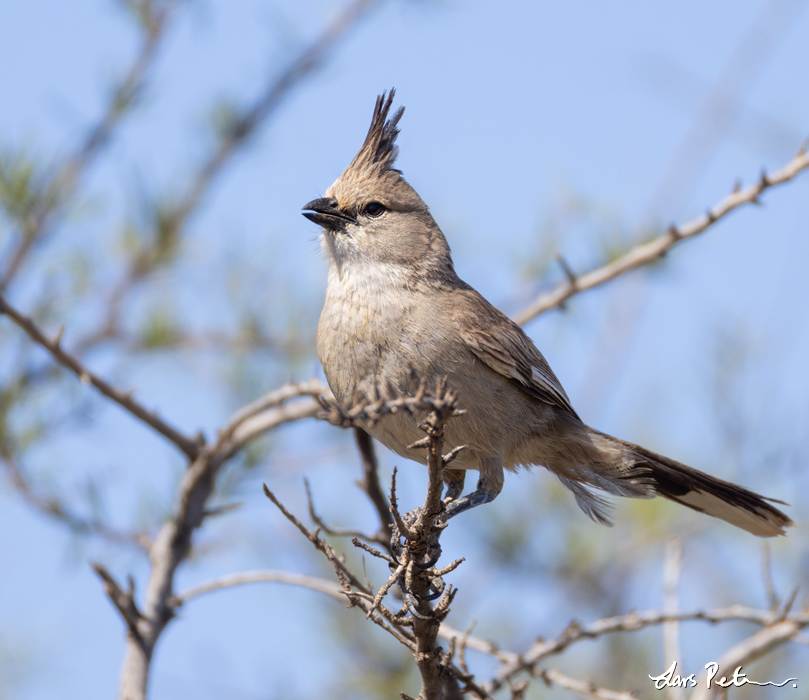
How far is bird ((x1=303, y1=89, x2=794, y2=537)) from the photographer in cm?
317

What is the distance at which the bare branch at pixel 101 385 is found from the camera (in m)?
2.96

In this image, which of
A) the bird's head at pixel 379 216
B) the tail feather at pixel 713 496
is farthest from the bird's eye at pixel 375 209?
the tail feather at pixel 713 496

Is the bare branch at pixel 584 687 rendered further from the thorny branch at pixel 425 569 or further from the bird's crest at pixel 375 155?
the bird's crest at pixel 375 155

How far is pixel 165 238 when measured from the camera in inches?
171

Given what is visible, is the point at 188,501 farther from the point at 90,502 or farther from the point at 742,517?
the point at 742,517

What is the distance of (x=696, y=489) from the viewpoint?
3891mm

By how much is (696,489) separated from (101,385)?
8.35ft

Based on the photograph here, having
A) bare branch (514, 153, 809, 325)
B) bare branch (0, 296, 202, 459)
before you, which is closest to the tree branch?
bare branch (0, 296, 202, 459)

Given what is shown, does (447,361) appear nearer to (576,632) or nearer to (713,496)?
(576,632)

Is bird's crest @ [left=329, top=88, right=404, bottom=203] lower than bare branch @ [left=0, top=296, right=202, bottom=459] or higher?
higher

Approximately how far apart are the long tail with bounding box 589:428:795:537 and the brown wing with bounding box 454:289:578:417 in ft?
1.12

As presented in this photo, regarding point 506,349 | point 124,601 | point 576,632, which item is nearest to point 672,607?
point 576,632

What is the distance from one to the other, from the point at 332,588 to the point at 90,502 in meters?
1.20

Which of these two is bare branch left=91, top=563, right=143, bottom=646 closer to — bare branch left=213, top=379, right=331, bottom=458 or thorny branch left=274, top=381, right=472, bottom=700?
bare branch left=213, top=379, right=331, bottom=458
